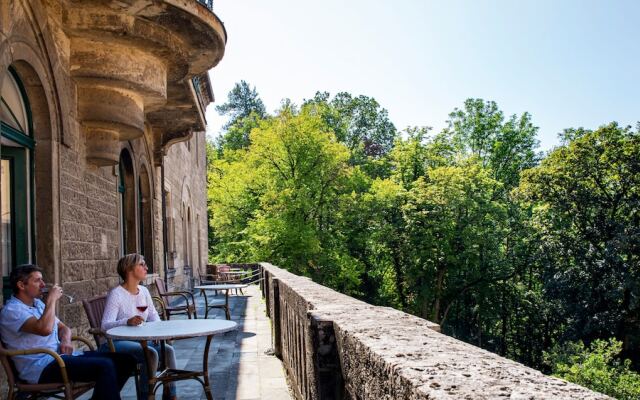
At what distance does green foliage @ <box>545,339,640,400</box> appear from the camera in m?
19.5

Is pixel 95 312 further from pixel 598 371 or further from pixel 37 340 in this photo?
pixel 598 371

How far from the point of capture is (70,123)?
6238 millimetres

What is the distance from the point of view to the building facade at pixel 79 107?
5.27 metres

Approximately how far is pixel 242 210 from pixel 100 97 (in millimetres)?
23869

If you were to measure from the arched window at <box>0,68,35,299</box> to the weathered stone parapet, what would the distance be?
2815 millimetres

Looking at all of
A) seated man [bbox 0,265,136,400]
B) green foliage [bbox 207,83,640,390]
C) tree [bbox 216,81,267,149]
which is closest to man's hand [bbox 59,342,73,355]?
seated man [bbox 0,265,136,400]

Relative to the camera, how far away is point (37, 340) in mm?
3805

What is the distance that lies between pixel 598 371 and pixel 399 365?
20.7 metres

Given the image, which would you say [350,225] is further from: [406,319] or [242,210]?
[406,319]

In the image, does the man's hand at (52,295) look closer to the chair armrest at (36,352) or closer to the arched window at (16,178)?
the chair armrest at (36,352)

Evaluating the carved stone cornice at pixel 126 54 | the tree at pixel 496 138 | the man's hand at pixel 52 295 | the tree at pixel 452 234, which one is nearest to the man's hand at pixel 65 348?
the man's hand at pixel 52 295

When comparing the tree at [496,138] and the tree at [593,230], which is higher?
the tree at [496,138]

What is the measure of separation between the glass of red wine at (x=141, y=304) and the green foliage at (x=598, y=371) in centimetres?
1748

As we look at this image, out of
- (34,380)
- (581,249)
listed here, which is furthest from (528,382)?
(581,249)
